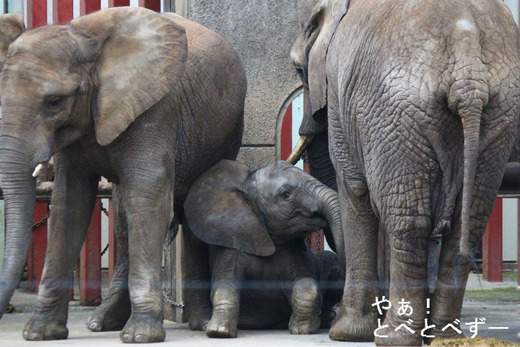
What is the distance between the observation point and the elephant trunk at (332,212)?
22.9 feet

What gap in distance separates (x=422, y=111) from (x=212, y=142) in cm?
188

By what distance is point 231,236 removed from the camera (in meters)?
→ 7.16

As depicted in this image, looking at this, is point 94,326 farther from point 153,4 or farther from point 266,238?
point 153,4

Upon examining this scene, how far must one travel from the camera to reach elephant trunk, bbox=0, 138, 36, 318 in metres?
A: 6.14

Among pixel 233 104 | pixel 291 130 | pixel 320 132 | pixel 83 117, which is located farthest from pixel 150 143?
pixel 291 130

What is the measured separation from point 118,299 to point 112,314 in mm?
86

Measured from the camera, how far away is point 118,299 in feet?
23.8

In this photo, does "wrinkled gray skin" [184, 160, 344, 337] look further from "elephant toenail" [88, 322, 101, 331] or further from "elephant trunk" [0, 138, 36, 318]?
"elephant trunk" [0, 138, 36, 318]

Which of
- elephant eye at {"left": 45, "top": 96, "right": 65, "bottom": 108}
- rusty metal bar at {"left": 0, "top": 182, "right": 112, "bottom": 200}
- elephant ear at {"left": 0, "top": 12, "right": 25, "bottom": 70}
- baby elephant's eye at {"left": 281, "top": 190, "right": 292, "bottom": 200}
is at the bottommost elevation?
baby elephant's eye at {"left": 281, "top": 190, "right": 292, "bottom": 200}

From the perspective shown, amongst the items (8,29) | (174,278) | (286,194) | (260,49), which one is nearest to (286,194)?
(286,194)

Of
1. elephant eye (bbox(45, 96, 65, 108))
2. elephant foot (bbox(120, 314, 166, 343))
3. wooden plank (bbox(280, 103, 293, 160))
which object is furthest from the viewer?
wooden plank (bbox(280, 103, 293, 160))

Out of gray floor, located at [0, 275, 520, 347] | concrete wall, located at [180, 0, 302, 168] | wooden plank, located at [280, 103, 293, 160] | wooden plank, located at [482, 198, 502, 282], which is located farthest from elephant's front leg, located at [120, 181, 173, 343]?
wooden plank, located at [280, 103, 293, 160]

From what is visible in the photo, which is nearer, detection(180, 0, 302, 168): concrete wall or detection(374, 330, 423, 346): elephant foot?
detection(374, 330, 423, 346): elephant foot

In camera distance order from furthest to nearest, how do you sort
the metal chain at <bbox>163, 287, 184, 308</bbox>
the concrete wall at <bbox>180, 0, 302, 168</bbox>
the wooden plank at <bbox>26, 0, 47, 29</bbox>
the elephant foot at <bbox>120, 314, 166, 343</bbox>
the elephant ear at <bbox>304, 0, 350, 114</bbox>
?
the wooden plank at <bbox>26, 0, 47, 29</bbox>, the concrete wall at <bbox>180, 0, 302, 168</bbox>, the metal chain at <bbox>163, 287, 184, 308</bbox>, the elephant ear at <bbox>304, 0, 350, 114</bbox>, the elephant foot at <bbox>120, 314, 166, 343</bbox>
